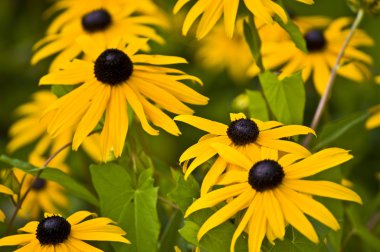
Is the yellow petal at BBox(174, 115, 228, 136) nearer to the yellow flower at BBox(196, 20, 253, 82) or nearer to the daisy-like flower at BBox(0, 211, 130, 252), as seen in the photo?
the daisy-like flower at BBox(0, 211, 130, 252)

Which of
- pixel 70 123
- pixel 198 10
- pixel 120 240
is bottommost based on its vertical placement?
pixel 120 240

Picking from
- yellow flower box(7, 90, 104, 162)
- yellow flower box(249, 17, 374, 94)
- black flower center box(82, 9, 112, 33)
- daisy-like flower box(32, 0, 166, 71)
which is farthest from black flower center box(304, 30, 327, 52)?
yellow flower box(7, 90, 104, 162)

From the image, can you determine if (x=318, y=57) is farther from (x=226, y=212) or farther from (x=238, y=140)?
(x=226, y=212)

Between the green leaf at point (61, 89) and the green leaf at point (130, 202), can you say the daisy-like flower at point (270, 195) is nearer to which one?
the green leaf at point (130, 202)

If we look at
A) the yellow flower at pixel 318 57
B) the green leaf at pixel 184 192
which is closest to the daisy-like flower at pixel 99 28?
the yellow flower at pixel 318 57

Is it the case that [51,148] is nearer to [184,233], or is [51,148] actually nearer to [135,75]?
[135,75]

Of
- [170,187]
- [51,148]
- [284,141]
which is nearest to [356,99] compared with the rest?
[51,148]
